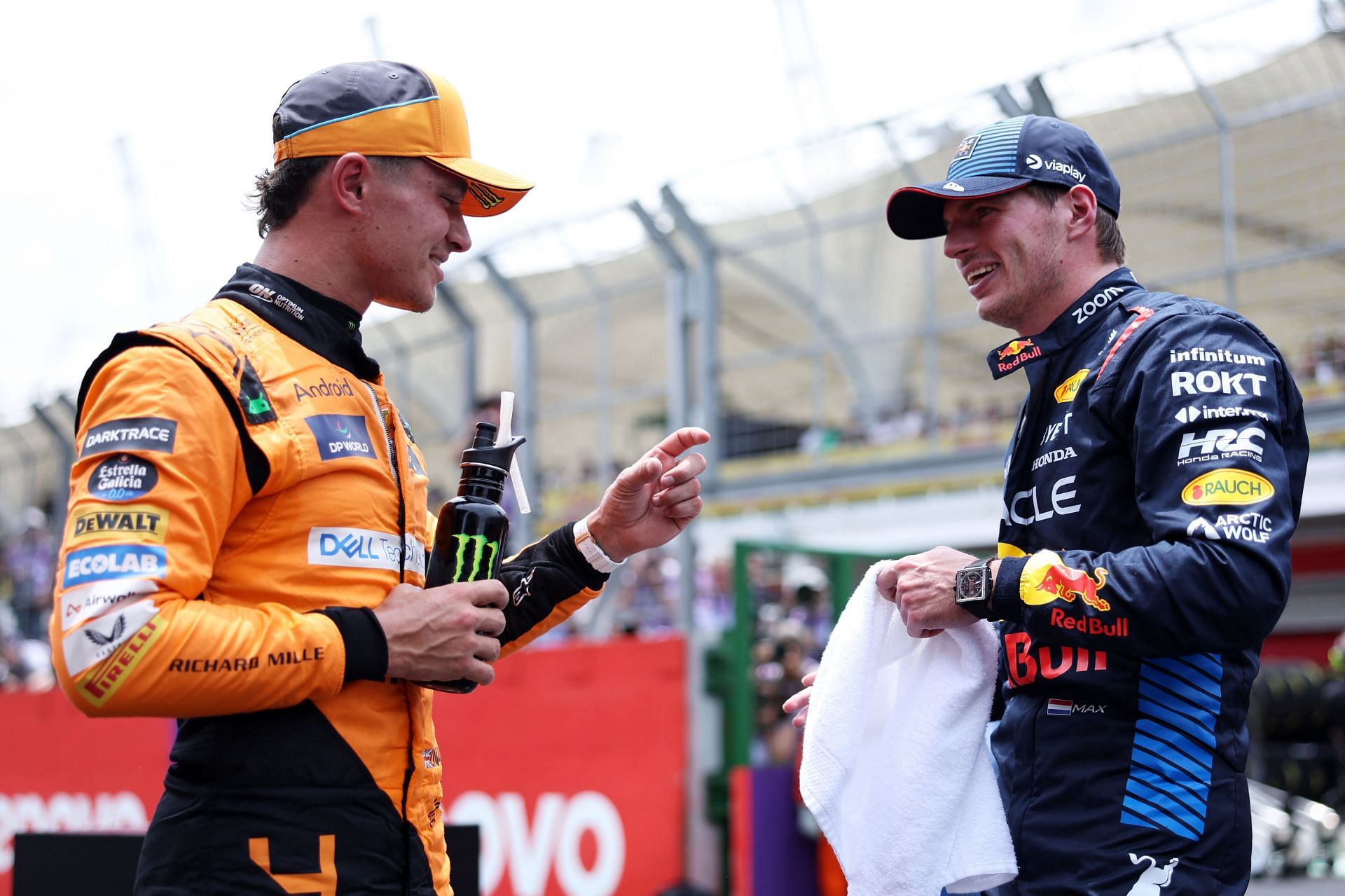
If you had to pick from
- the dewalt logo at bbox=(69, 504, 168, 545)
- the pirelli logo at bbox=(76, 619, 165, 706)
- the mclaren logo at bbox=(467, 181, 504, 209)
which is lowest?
the pirelli logo at bbox=(76, 619, 165, 706)

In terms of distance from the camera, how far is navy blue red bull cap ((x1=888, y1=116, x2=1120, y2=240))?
2.43 m

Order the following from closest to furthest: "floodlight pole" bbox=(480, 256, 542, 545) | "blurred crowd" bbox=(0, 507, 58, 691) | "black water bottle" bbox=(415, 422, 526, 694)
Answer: "black water bottle" bbox=(415, 422, 526, 694)
"floodlight pole" bbox=(480, 256, 542, 545)
"blurred crowd" bbox=(0, 507, 58, 691)

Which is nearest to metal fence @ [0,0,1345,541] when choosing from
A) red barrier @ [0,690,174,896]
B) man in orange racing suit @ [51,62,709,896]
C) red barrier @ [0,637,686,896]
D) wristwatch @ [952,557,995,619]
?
red barrier @ [0,637,686,896]

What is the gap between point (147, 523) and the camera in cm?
182

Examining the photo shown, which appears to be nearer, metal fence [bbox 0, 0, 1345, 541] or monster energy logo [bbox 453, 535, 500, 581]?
monster energy logo [bbox 453, 535, 500, 581]

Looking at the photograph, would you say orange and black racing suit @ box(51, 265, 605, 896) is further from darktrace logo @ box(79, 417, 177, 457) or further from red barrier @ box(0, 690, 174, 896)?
red barrier @ box(0, 690, 174, 896)

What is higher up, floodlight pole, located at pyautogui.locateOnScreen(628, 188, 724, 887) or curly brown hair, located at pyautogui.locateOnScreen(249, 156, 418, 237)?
curly brown hair, located at pyautogui.locateOnScreen(249, 156, 418, 237)

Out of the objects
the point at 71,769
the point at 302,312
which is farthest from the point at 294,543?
the point at 71,769

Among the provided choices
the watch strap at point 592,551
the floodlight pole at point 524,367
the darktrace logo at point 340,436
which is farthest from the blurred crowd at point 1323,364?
the darktrace logo at point 340,436

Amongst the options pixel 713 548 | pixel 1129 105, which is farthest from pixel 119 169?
pixel 1129 105

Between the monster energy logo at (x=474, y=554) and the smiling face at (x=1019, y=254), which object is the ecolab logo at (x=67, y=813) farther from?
the smiling face at (x=1019, y=254)

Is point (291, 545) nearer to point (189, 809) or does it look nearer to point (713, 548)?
point (189, 809)

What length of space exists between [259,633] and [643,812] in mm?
4894

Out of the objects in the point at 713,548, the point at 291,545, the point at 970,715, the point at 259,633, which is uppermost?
the point at 713,548
